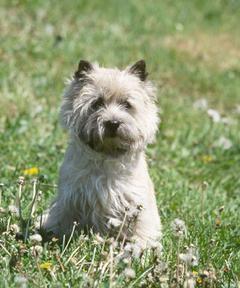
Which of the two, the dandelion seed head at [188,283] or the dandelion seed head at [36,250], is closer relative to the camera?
the dandelion seed head at [188,283]

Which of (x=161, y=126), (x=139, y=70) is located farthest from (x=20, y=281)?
(x=161, y=126)

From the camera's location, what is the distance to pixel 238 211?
727 cm

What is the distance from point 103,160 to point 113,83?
543 millimetres

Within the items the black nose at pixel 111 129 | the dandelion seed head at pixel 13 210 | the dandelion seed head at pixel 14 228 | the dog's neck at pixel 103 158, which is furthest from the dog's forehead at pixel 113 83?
the dandelion seed head at pixel 14 228

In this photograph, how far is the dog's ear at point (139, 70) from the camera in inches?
231

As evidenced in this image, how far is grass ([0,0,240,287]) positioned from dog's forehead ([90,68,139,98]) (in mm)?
1049

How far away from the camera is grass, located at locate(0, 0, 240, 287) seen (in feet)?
15.5

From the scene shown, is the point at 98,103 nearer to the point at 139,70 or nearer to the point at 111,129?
the point at 111,129

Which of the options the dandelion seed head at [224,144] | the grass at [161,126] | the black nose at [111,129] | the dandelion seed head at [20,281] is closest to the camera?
the dandelion seed head at [20,281]

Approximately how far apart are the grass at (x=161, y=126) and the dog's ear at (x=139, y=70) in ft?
3.80

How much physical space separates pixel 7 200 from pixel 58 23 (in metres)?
7.90

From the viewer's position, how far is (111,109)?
5582mm

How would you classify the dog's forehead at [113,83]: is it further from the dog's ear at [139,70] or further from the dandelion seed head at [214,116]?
the dandelion seed head at [214,116]

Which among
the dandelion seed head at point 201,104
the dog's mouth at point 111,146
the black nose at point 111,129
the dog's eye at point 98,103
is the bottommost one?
the dog's mouth at point 111,146
